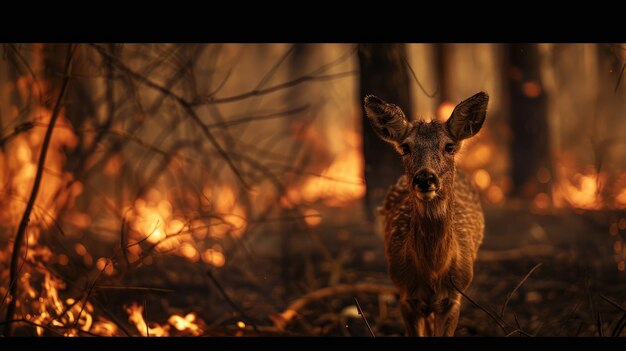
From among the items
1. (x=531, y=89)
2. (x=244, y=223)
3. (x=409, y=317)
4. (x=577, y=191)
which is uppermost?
(x=531, y=89)

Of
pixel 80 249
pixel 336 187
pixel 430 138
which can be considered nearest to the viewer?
pixel 430 138

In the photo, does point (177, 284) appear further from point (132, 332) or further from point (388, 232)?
point (388, 232)

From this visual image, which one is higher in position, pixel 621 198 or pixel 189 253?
pixel 621 198

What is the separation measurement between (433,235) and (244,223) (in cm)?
612

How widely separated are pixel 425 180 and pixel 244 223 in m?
6.53

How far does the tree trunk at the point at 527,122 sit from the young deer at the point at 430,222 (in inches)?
351

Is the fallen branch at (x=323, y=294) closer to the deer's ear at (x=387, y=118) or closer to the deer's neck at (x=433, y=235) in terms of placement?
the deer's neck at (x=433, y=235)

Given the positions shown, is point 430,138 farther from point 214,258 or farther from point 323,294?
point 214,258

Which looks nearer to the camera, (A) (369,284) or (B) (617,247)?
(A) (369,284)

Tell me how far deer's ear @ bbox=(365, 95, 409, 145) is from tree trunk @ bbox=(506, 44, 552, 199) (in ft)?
30.8

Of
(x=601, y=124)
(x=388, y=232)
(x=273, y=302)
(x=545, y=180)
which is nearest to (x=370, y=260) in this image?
(x=273, y=302)

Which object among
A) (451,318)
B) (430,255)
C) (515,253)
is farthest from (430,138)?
(515,253)

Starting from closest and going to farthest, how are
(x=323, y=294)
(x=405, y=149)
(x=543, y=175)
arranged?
(x=405, y=149) < (x=323, y=294) < (x=543, y=175)

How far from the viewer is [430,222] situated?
4895mm
